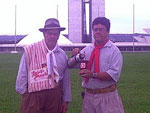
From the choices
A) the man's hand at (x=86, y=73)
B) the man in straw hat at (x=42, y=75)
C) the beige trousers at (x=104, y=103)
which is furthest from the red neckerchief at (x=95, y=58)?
the man in straw hat at (x=42, y=75)

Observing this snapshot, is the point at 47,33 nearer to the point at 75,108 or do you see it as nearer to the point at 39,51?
the point at 39,51

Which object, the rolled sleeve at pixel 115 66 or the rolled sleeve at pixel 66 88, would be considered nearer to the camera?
the rolled sleeve at pixel 115 66

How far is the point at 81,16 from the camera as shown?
275 ft

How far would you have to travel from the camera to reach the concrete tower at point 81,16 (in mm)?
83688

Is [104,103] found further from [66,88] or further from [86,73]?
[66,88]

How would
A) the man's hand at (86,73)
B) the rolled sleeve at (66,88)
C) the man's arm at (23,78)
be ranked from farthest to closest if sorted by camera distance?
the rolled sleeve at (66,88), the man's arm at (23,78), the man's hand at (86,73)

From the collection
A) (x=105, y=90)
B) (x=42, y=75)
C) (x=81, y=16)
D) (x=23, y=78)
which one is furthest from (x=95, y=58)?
(x=81, y=16)

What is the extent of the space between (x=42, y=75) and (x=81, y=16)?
260 feet

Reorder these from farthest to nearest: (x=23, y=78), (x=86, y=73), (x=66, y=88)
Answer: (x=66, y=88)
(x=23, y=78)
(x=86, y=73)

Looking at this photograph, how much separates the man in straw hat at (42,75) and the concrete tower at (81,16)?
7823 centimetres

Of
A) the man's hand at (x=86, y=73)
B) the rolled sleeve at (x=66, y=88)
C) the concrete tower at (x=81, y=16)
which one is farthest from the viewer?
the concrete tower at (x=81, y=16)

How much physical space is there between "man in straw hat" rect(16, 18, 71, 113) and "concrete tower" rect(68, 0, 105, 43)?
7823 cm

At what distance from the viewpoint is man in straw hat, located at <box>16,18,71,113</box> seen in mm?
4965

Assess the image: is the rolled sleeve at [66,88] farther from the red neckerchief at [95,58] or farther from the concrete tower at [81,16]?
the concrete tower at [81,16]
